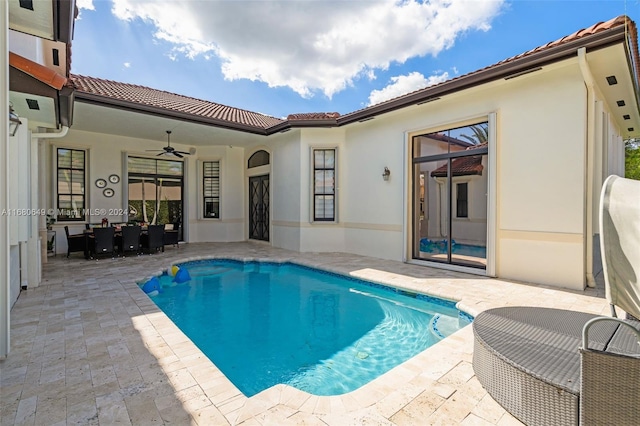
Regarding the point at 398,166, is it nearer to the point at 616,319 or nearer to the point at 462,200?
the point at 462,200

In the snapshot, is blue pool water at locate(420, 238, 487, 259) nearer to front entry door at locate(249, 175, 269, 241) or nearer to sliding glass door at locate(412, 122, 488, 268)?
sliding glass door at locate(412, 122, 488, 268)

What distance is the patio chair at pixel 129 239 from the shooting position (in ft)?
27.8

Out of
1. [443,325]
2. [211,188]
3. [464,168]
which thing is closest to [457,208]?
[464,168]

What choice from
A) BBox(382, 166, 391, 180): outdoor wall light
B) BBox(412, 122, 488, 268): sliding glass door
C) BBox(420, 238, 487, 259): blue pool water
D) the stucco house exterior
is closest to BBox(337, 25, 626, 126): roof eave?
the stucco house exterior

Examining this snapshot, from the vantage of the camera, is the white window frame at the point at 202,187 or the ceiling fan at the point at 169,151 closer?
the ceiling fan at the point at 169,151

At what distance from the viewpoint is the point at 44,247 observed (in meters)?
7.13

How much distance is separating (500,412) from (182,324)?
420 centimetres

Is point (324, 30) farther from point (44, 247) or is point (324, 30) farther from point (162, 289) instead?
point (44, 247)

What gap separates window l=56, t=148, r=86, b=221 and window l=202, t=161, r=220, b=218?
3.80 m

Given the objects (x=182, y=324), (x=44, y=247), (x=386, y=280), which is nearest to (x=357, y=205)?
(x=386, y=280)

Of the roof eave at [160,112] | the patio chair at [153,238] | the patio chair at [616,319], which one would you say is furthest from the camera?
the patio chair at [153,238]

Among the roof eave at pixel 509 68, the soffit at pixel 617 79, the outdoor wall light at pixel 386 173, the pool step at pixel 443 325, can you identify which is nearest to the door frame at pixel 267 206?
the outdoor wall light at pixel 386 173

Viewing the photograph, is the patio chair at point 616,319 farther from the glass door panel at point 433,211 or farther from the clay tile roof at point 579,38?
the glass door panel at point 433,211

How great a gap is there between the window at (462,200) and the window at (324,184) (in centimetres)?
579
